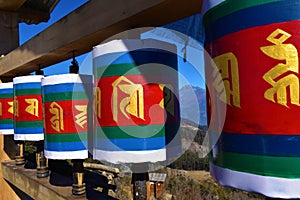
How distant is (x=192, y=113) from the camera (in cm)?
99

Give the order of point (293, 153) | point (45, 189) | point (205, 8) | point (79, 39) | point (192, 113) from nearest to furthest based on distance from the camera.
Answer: point (293, 153) < point (205, 8) < point (192, 113) < point (79, 39) < point (45, 189)

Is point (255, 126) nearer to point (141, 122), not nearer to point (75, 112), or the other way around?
point (141, 122)

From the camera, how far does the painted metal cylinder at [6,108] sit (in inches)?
97.5

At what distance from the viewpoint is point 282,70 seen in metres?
0.56

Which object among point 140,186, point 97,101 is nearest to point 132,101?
point 97,101

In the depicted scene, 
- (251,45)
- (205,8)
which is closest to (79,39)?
(205,8)

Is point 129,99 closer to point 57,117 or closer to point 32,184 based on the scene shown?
point 57,117

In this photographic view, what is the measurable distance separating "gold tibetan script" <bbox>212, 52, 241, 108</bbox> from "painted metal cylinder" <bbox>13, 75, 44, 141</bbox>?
161 cm

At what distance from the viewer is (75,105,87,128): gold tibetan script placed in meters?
1.51

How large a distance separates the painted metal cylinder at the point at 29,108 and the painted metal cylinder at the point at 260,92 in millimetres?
1633

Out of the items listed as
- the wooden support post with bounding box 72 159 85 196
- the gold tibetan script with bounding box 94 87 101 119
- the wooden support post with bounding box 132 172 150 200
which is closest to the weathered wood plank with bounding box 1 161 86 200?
the wooden support post with bounding box 72 159 85 196

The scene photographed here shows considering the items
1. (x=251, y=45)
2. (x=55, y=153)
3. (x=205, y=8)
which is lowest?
(x=55, y=153)

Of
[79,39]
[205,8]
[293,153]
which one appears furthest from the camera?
[79,39]

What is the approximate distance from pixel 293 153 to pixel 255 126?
83mm
